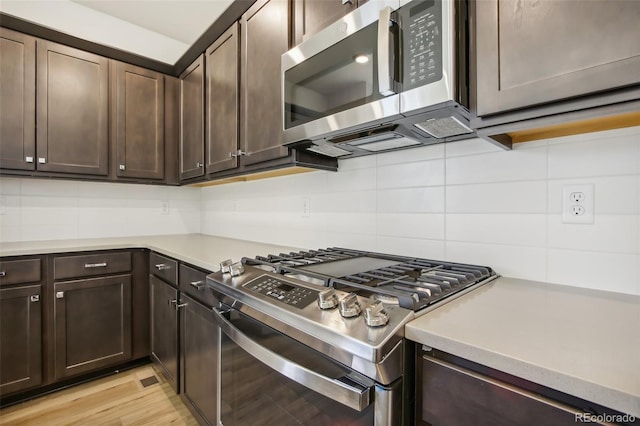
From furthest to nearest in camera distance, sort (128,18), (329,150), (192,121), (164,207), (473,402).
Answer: (164,207) < (128,18) < (192,121) < (329,150) < (473,402)

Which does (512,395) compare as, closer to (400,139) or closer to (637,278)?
(637,278)

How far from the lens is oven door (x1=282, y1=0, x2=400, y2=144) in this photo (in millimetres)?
932

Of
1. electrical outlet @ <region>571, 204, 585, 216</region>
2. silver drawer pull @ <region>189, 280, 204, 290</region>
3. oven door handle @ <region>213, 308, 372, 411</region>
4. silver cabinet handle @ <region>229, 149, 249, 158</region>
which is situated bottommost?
oven door handle @ <region>213, 308, 372, 411</region>

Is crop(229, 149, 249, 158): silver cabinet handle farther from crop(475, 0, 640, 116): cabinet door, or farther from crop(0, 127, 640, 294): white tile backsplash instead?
crop(475, 0, 640, 116): cabinet door

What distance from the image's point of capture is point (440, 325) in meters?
0.64

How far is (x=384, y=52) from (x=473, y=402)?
90 cm

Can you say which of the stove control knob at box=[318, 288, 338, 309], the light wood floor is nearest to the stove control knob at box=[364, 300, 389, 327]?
the stove control knob at box=[318, 288, 338, 309]

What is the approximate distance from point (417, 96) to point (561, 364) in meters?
0.71

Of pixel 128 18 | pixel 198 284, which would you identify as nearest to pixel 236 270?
pixel 198 284

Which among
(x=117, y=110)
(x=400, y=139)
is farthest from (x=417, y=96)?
(x=117, y=110)

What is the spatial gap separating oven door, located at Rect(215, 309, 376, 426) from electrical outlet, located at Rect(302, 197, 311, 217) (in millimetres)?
784

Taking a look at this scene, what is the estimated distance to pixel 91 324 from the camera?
200cm

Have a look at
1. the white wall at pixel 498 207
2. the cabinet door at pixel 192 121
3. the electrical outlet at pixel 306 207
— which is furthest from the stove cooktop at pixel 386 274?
the cabinet door at pixel 192 121

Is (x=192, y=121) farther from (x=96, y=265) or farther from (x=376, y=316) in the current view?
(x=376, y=316)
